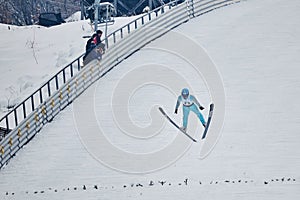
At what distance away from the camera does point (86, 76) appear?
63.1 ft

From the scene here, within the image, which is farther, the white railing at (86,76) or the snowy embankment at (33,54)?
the snowy embankment at (33,54)

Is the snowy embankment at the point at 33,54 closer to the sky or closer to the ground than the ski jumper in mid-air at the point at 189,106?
closer to the ground

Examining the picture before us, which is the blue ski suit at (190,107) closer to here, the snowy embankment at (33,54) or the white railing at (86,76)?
the white railing at (86,76)

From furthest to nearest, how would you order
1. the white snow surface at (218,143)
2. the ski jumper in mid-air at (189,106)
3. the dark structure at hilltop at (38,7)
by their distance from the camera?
the dark structure at hilltop at (38,7), the ski jumper in mid-air at (189,106), the white snow surface at (218,143)

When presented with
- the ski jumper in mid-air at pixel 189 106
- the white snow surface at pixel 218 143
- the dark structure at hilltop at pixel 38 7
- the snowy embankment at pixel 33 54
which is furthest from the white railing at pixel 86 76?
the dark structure at hilltop at pixel 38 7

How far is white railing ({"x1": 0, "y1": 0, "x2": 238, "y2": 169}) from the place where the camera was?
53.4ft

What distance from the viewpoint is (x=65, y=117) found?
57.2ft

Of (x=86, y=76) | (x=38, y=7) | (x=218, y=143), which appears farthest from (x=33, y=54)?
(x=38, y=7)

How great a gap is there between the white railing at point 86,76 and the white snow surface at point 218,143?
304 millimetres

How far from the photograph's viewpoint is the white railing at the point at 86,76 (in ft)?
53.4

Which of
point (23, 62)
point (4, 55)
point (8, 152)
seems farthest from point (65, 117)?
point (4, 55)

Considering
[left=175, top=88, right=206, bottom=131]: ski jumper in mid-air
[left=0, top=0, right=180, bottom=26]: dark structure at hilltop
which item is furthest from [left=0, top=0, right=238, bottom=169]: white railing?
[left=0, top=0, right=180, bottom=26]: dark structure at hilltop

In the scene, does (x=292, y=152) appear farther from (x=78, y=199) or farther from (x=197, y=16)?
(x=197, y=16)

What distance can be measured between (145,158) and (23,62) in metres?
13.6
